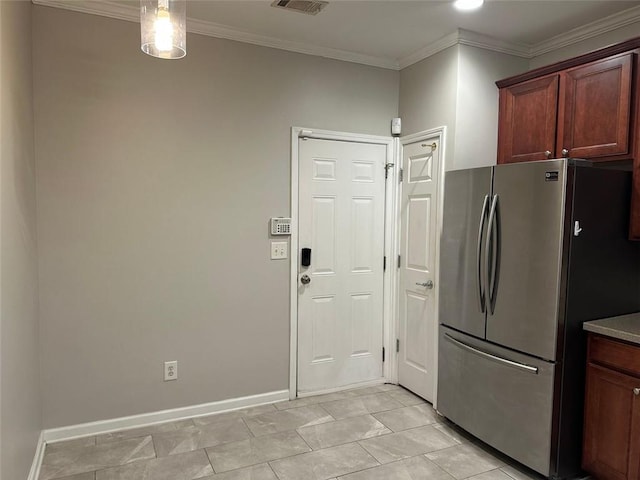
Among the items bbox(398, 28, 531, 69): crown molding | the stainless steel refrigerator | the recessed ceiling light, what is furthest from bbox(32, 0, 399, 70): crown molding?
the stainless steel refrigerator

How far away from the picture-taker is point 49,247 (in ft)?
9.08

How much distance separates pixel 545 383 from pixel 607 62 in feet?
5.91

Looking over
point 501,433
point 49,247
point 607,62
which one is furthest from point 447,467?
point 49,247

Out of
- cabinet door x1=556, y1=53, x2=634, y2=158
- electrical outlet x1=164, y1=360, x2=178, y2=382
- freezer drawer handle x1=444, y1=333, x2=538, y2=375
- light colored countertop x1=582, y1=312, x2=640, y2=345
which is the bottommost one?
electrical outlet x1=164, y1=360, x2=178, y2=382

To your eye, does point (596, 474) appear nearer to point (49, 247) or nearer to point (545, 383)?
point (545, 383)

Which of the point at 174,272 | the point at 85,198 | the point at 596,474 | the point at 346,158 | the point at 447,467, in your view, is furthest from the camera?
the point at 346,158

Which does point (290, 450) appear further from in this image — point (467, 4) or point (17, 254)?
point (467, 4)

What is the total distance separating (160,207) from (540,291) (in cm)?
238

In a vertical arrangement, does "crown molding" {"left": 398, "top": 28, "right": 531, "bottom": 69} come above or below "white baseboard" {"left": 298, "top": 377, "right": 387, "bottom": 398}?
above

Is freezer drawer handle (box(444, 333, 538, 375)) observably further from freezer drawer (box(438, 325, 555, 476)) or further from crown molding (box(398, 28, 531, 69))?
crown molding (box(398, 28, 531, 69))

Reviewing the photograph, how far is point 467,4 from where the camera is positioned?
2680mm

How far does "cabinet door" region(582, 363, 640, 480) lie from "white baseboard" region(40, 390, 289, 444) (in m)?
2.03

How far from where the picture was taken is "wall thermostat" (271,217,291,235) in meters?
3.36

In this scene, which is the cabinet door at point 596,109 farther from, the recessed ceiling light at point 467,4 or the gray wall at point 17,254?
the gray wall at point 17,254
